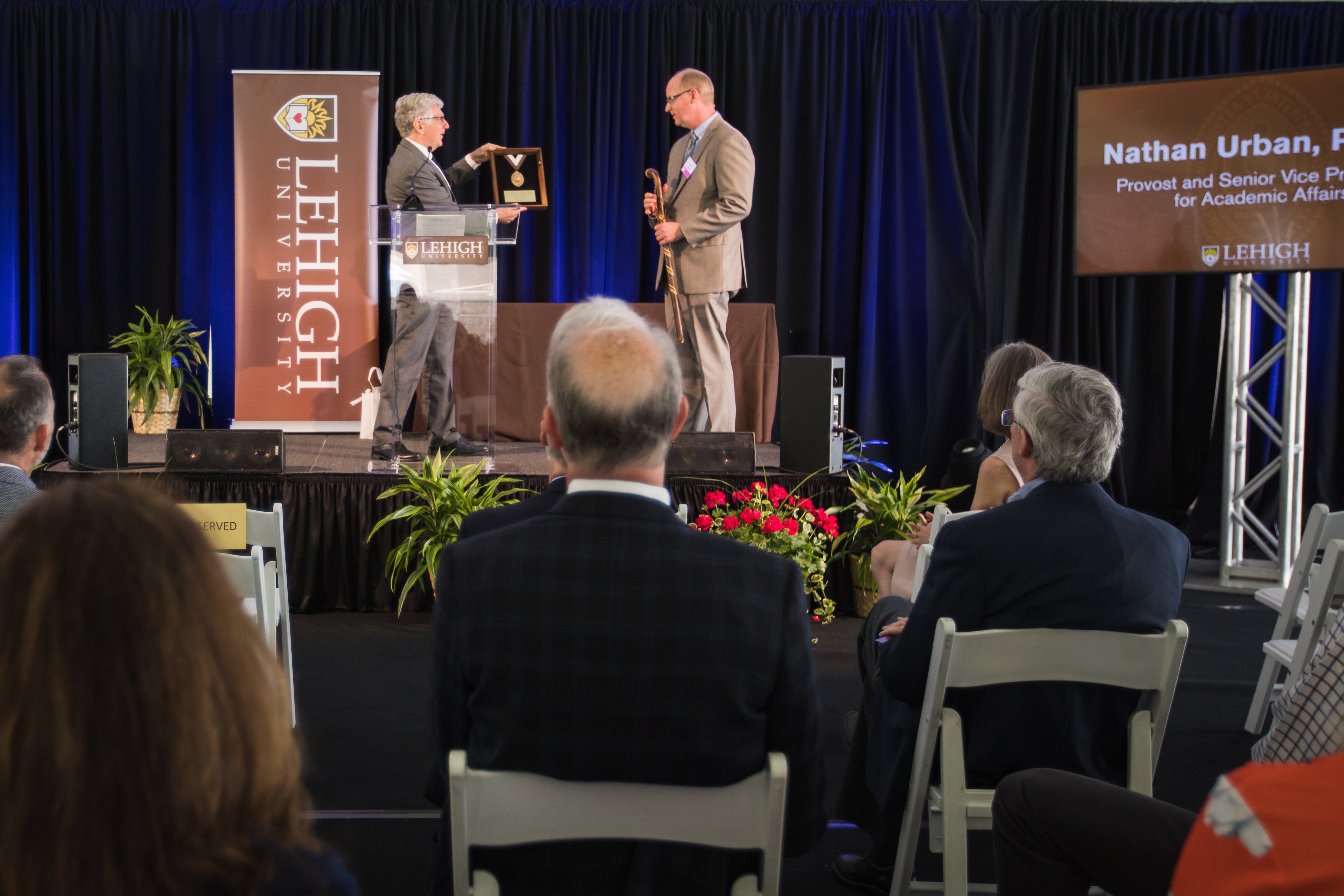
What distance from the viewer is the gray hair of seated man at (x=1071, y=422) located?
1878 mm

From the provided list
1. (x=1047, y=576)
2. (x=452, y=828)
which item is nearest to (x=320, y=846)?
(x=452, y=828)

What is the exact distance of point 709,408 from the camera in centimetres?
490

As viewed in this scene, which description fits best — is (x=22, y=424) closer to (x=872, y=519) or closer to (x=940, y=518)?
(x=940, y=518)

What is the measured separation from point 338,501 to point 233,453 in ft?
1.47

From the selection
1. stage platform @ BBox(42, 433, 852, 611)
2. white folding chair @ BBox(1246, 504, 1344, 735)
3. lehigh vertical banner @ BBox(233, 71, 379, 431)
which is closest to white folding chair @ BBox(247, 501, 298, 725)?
stage platform @ BBox(42, 433, 852, 611)

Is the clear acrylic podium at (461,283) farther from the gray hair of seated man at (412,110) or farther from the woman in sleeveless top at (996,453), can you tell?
the woman in sleeveless top at (996,453)

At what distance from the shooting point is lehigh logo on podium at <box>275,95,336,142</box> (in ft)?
19.8

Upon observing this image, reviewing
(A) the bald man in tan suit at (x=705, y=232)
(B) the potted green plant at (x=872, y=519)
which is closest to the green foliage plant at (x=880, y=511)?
(B) the potted green plant at (x=872, y=519)

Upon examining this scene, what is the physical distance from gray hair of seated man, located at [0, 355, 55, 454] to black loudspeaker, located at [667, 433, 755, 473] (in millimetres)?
2585

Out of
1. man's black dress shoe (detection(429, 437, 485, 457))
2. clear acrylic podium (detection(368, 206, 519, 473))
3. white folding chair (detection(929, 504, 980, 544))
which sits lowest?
white folding chair (detection(929, 504, 980, 544))

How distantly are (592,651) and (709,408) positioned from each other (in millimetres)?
3688

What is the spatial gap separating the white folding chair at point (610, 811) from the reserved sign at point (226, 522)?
1.87 m

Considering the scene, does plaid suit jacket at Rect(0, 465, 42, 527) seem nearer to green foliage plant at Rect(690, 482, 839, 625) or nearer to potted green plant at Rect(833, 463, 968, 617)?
green foliage plant at Rect(690, 482, 839, 625)

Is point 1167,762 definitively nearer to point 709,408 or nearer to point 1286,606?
point 1286,606
